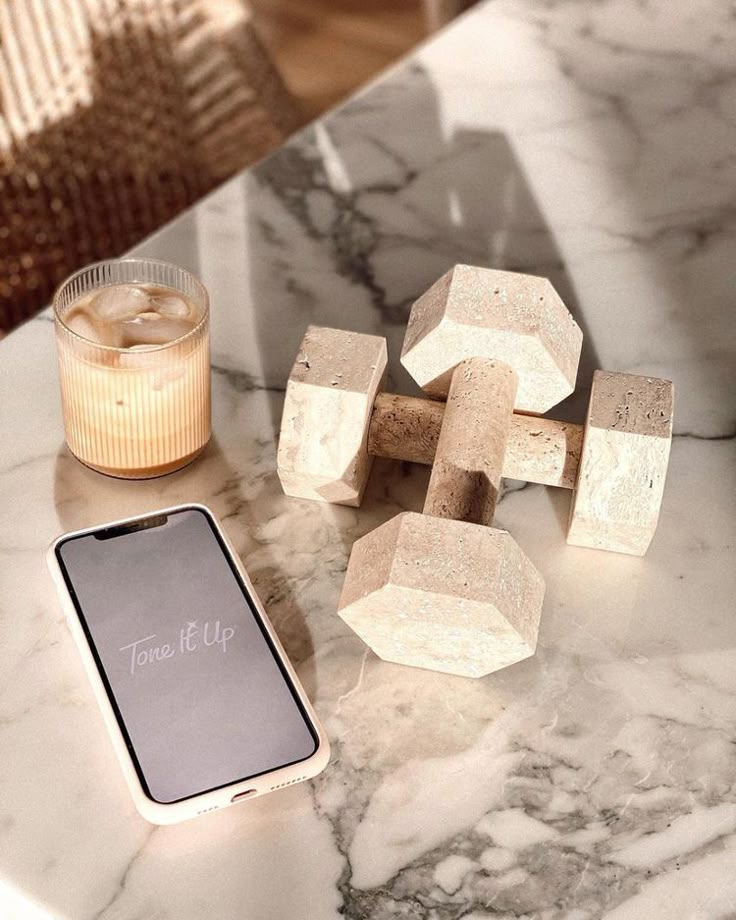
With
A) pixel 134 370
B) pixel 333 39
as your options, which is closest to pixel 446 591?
pixel 134 370

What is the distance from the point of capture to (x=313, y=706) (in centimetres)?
52

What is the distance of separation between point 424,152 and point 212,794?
59 centimetres

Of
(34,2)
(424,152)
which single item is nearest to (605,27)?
(424,152)

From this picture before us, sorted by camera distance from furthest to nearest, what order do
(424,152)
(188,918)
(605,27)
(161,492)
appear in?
(605,27) → (424,152) → (161,492) → (188,918)

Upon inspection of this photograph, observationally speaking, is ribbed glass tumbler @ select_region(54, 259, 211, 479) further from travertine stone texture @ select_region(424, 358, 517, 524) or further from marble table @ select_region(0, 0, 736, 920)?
travertine stone texture @ select_region(424, 358, 517, 524)

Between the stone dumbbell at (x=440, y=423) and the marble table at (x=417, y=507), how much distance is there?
0.10 ft

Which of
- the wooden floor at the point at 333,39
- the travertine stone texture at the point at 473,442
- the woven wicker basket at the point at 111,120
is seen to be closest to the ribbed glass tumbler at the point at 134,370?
the travertine stone texture at the point at 473,442

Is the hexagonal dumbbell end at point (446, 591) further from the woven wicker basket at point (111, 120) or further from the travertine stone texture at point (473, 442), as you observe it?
the woven wicker basket at point (111, 120)

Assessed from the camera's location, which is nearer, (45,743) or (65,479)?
(45,743)

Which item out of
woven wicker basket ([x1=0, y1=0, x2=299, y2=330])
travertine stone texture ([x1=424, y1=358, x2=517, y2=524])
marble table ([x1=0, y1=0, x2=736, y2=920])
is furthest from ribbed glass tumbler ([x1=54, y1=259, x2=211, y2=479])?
woven wicker basket ([x1=0, y1=0, x2=299, y2=330])

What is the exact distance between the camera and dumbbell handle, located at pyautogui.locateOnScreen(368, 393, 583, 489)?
60cm

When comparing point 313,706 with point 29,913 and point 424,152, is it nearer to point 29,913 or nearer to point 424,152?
point 29,913

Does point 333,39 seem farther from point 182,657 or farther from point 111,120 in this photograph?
point 182,657

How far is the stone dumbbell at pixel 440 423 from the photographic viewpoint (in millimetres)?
567
